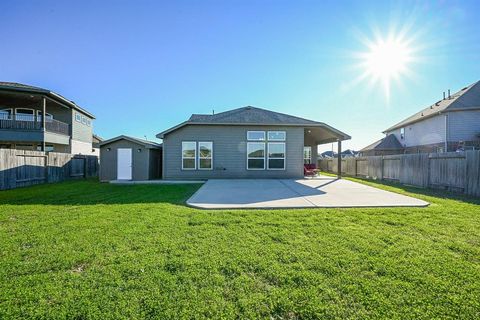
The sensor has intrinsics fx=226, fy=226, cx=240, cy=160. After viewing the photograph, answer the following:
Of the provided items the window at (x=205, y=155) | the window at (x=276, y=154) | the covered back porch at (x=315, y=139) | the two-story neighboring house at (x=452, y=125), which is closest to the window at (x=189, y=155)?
the window at (x=205, y=155)

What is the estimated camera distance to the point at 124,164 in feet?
46.8

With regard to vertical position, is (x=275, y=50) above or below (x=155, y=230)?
above

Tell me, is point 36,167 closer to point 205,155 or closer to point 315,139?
point 205,155

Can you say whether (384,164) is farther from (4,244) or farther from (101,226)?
(4,244)

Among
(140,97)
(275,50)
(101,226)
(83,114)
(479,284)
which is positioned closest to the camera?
(479,284)

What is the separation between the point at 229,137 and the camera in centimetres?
1441

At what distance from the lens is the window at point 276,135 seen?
47.6 feet

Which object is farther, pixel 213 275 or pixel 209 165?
pixel 209 165

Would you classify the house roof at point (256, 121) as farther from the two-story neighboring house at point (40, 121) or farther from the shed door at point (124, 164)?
the two-story neighboring house at point (40, 121)

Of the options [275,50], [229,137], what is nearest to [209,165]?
[229,137]

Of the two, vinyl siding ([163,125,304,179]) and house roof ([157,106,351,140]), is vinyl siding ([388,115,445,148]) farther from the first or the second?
vinyl siding ([163,125,304,179])

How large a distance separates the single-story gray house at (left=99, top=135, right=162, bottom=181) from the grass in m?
8.74

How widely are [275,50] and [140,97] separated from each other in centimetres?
1333

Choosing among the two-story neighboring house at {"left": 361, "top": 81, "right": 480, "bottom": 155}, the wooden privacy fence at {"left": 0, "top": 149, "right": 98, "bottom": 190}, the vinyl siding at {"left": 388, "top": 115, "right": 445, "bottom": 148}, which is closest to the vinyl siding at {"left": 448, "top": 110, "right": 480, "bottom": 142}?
the two-story neighboring house at {"left": 361, "top": 81, "right": 480, "bottom": 155}
